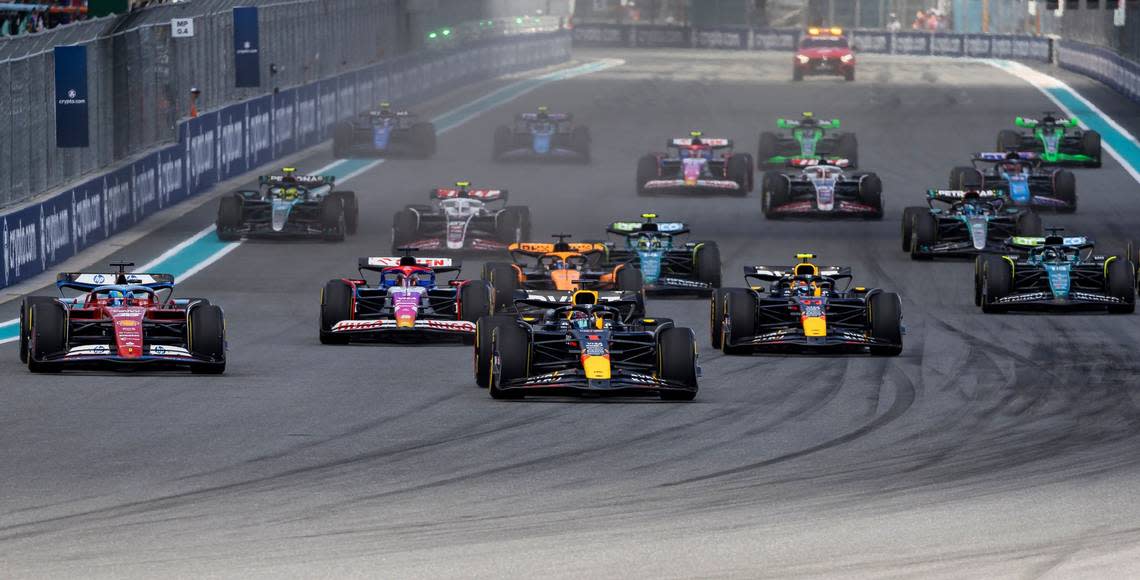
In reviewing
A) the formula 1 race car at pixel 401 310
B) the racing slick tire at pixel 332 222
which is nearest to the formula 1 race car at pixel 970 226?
the racing slick tire at pixel 332 222

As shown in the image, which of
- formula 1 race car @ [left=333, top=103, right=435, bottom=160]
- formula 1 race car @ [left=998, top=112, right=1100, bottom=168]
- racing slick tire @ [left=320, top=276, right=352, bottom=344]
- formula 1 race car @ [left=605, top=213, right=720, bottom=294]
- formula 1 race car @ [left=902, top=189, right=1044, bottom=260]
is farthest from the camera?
formula 1 race car @ [left=333, top=103, right=435, bottom=160]

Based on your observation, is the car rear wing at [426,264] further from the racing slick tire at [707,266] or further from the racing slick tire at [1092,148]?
the racing slick tire at [1092,148]

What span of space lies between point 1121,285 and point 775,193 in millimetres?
12342

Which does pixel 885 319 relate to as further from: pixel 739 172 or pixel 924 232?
pixel 739 172

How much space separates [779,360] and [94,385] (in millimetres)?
7002

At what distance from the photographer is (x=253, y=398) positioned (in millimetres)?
19719

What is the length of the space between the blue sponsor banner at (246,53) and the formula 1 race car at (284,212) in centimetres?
1211

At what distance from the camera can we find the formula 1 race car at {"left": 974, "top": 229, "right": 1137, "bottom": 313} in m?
26.9

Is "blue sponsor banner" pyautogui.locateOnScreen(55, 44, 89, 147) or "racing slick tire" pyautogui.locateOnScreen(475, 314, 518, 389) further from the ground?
"blue sponsor banner" pyautogui.locateOnScreen(55, 44, 89, 147)

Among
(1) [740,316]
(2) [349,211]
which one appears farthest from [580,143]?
(1) [740,316]

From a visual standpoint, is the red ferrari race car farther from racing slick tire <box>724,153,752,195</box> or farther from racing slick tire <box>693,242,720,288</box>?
racing slick tire <box>693,242,720,288</box>

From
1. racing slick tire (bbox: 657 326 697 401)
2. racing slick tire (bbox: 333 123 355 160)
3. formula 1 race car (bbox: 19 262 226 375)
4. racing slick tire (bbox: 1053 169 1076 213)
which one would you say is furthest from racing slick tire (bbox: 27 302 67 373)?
racing slick tire (bbox: 333 123 355 160)

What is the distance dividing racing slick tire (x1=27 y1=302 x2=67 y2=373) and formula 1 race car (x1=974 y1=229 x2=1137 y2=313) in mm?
11846

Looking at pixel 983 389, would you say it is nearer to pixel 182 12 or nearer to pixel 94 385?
pixel 94 385
